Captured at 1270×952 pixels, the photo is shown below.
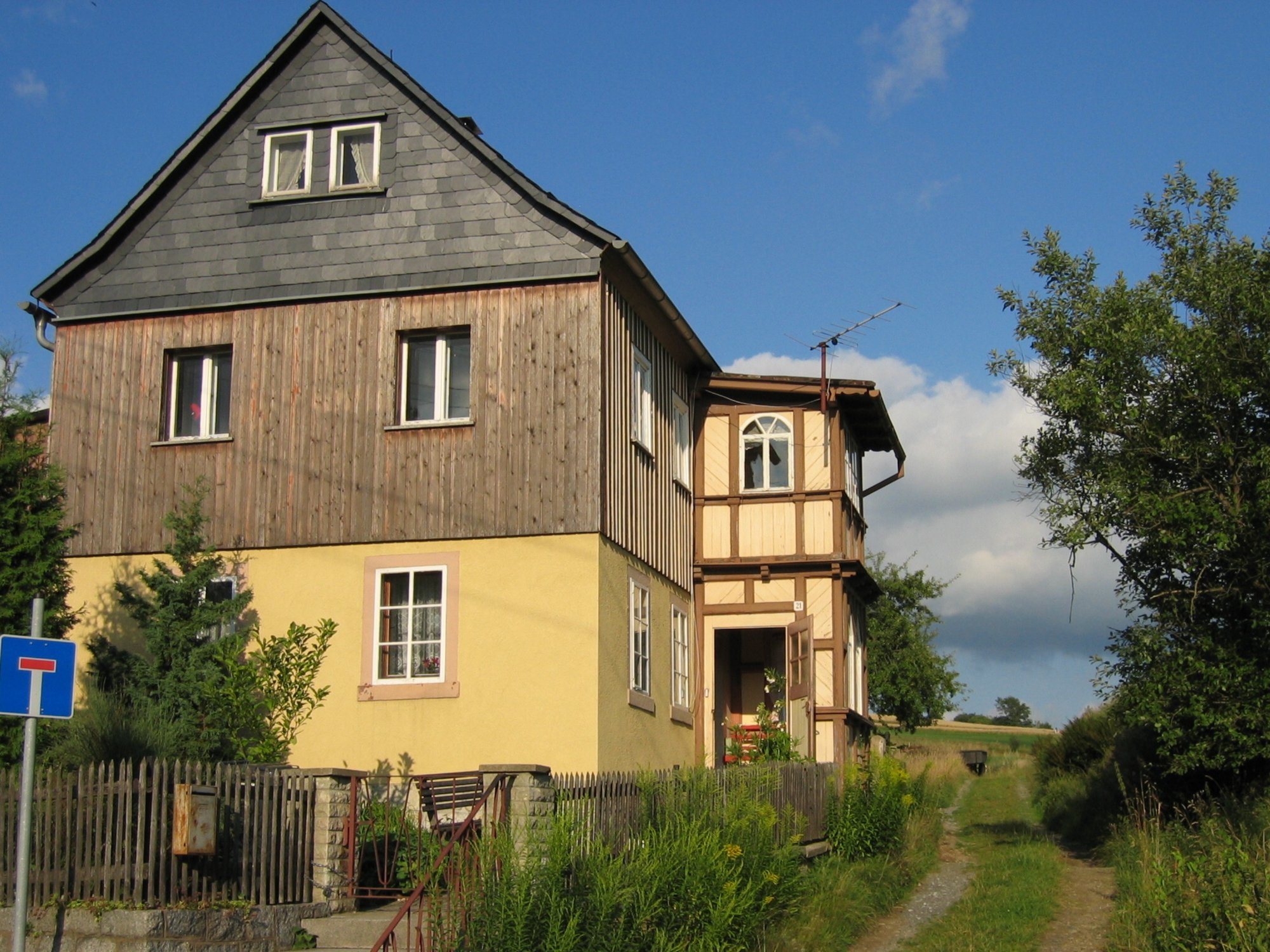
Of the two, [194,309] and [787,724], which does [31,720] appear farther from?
[787,724]

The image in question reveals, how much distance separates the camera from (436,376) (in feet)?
53.5

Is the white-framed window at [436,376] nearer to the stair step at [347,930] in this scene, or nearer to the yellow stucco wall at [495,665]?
the yellow stucco wall at [495,665]

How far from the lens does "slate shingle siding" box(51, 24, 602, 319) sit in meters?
16.2

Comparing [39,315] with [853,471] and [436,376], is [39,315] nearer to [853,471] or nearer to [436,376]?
[436,376]

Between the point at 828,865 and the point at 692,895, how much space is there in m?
5.07

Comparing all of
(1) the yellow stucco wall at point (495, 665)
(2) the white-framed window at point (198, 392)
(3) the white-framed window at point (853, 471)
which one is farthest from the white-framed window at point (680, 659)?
(2) the white-framed window at point (198, 392)

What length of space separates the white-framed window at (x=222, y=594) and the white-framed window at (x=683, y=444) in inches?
244

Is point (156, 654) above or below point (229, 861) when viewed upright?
above

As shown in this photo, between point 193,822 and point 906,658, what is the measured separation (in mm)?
31989

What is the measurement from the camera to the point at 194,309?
55.6 feet

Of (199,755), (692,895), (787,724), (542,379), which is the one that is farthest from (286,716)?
(787,724)

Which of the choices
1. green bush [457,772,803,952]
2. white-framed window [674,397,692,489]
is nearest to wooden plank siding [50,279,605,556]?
white-framed window [674,397,692,489]

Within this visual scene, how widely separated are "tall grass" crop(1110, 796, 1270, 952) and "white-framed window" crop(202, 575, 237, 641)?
972cm

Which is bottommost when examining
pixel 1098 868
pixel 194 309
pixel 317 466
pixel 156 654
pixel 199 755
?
pixel 1098 868
